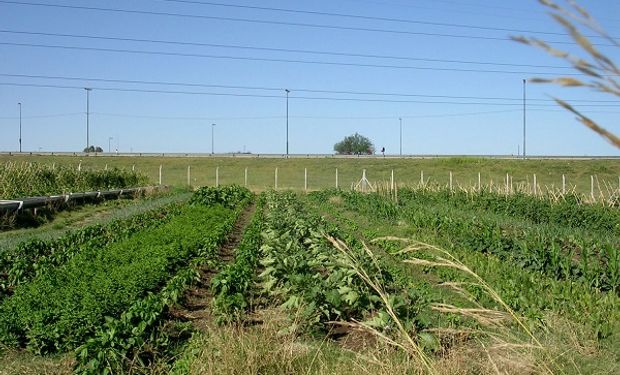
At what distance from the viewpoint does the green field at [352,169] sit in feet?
200

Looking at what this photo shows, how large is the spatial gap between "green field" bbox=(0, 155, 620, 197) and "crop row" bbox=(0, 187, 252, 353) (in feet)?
147

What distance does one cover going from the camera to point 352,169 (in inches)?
2729

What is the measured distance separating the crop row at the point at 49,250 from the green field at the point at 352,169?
40422mm

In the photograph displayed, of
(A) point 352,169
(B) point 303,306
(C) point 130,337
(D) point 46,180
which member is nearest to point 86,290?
(C) point 130,337

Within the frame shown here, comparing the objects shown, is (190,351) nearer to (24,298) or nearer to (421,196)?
(24,298)

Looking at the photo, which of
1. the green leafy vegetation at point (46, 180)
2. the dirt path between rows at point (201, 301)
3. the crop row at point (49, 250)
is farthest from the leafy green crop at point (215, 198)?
the dirt path between rows at point (201, 301)

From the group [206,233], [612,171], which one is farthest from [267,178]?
[206,233]

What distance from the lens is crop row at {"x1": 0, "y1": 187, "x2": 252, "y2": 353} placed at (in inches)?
262

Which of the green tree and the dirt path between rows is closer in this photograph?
the dirt path between rows

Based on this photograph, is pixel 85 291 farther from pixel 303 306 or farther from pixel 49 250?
pixel 49 250

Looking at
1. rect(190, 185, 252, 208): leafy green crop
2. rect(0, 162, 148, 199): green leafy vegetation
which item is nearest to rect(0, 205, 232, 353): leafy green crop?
rect(0, 162, 148, 199): green leafy vegetation

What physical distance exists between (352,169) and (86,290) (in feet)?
202

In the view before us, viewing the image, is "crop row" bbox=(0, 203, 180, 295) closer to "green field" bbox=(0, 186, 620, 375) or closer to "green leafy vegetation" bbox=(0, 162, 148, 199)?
"green field" bbox=(0, 186, 620, 375)

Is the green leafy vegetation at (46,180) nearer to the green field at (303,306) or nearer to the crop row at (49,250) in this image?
the crop row at (49,250)
